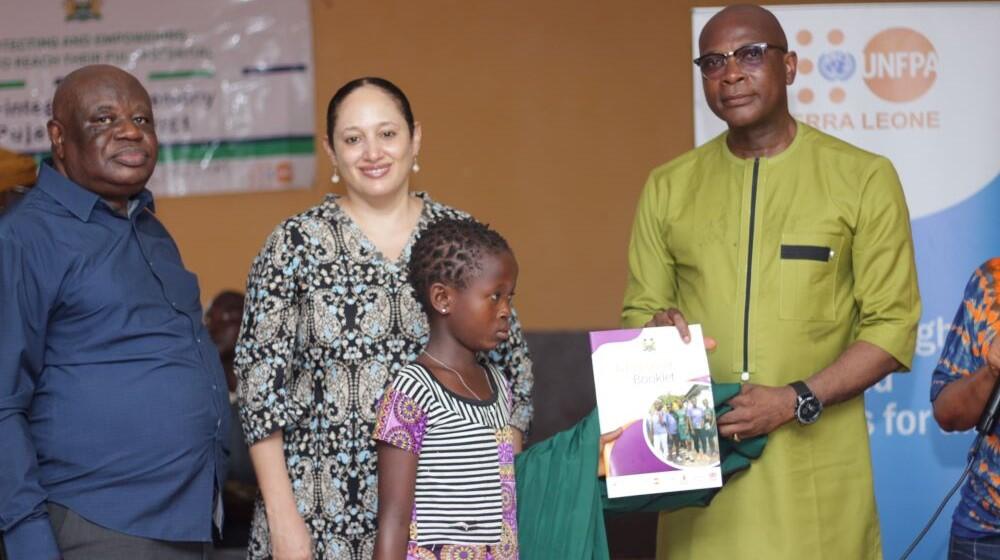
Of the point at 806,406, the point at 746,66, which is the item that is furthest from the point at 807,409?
the point at 746,66

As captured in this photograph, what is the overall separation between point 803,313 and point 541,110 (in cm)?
283

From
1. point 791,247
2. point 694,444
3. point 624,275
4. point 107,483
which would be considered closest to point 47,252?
point 107,483

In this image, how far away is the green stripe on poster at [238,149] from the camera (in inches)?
230

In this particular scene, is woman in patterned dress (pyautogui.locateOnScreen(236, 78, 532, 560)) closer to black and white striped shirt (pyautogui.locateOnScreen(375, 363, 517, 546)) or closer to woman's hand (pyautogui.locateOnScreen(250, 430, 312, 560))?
woman's hand (pyautogui.locateOnScreen(250, 430, 312, 560))

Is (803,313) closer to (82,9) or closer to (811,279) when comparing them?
(811,279)

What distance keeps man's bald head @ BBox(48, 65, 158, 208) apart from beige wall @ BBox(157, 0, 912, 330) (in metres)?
2.79

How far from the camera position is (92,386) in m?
2.91

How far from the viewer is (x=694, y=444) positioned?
9.74ft

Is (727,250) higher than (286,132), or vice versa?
(286,132)

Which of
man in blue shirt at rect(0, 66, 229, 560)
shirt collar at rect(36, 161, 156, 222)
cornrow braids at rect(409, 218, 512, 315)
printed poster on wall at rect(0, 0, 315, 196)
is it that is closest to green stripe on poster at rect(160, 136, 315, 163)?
printed poster on wall at rect(0, 0, 315, 196)

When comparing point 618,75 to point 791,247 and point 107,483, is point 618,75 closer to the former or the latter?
point 791,247

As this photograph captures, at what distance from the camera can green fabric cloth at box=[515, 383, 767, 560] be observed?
293 centimetres

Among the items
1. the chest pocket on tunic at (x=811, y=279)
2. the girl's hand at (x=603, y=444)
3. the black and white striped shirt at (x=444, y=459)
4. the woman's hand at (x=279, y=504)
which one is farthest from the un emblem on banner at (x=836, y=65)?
the woman's hand at (x=279, y=504)

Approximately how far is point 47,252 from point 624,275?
3.38m
